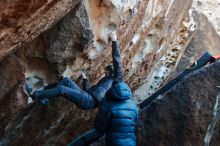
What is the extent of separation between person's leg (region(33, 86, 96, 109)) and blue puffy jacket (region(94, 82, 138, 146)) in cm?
Result: 40

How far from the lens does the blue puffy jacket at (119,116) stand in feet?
19.1

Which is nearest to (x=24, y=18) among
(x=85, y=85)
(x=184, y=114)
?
(x=85, y=85)

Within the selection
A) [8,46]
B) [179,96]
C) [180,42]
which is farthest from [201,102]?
[180,42]

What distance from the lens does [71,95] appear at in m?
6.27

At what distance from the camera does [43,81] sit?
6.77 m

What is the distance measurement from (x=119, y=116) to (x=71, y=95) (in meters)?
0.86

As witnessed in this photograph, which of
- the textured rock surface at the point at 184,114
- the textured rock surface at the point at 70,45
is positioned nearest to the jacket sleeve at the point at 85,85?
the textured rock surface at the point at 70,45

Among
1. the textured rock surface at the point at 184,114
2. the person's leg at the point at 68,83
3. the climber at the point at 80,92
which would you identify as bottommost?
the textured rock surface at the point at 184,114

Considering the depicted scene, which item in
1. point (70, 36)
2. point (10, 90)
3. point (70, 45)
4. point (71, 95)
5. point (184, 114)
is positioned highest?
point (70, 36)

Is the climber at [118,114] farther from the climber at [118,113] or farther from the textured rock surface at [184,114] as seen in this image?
the textured rock surface at [184,114]

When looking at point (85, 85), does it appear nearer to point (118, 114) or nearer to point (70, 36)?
point (70, 36)

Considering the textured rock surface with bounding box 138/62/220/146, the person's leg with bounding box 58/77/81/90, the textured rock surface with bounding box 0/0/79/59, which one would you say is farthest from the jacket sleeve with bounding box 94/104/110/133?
the textured rock surface with bounding box 0/0/79/59

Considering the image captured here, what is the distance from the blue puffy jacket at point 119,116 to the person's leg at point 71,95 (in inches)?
15.6

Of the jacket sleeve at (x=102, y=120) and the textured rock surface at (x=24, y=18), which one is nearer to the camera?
the textured rock surface at (x=24, y=18)
